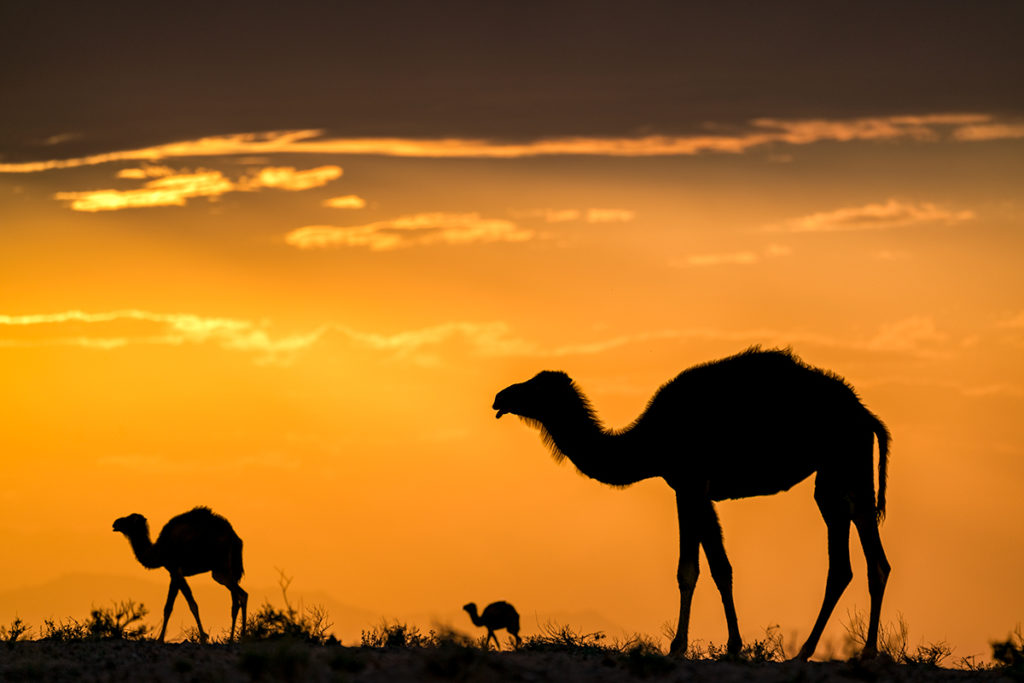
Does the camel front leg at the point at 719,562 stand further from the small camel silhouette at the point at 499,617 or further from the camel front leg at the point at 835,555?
the small camel silhouette at the point at 499,617

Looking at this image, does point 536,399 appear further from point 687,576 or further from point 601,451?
point 687,576

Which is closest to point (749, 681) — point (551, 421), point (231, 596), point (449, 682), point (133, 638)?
point (449, 682)

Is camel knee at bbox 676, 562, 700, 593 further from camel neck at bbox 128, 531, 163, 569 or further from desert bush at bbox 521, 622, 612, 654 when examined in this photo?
camel neck at bbox 128, 531, 163, 569

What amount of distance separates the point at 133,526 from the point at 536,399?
7.61 meters

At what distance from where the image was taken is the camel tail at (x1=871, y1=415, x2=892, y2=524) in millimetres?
17859

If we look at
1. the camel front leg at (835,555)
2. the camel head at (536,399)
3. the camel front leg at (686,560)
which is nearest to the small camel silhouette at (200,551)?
the camel head at (536,399)

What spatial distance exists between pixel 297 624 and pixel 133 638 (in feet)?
8.42

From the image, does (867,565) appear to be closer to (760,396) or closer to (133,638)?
(760,396)

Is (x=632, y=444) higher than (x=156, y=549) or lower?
higher

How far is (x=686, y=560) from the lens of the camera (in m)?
17.4

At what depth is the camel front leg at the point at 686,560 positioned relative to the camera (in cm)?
1694

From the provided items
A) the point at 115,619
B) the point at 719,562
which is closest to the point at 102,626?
the point at 115,619

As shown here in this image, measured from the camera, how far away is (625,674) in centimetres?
1445

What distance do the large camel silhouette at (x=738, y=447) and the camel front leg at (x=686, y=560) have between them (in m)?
0.01
